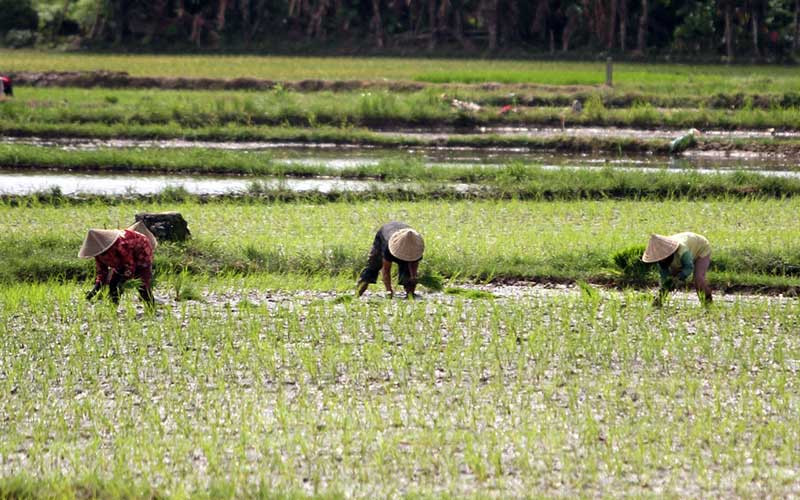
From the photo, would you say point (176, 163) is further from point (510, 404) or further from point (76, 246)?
point (510, 404)

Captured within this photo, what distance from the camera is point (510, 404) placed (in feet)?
23.3

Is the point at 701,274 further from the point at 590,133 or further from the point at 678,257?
the point at 590,133

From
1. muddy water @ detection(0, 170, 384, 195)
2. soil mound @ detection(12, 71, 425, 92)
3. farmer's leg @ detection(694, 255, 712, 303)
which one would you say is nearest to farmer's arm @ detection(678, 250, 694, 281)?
farmer's leg @ detection(694, 255, 712, 303)

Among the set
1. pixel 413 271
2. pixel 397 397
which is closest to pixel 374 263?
pixel 413 271

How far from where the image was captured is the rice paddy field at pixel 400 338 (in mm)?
6148

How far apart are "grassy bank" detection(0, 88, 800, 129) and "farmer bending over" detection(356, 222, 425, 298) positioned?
14.9m

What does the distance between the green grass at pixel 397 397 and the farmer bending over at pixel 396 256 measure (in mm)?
224

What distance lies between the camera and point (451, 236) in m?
12.2

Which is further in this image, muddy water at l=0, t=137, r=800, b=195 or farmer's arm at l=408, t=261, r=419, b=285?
muddy water at l=0, t=137, r=800, b=195

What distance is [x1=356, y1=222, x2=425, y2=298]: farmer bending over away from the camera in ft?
29.8

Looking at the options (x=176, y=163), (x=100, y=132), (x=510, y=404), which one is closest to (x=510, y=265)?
(x=510, y=404)

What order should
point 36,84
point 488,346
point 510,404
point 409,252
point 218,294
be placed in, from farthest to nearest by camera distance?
point 36,84 < point 218,294 < point 409,252 < point 488,346 < point 510,404

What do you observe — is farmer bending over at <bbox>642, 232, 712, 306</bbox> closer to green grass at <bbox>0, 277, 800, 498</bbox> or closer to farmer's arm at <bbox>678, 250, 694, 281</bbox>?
farmer's arm at <bbox>678, 250, 694, 281</bbox>

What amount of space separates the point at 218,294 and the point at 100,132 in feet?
46.4
